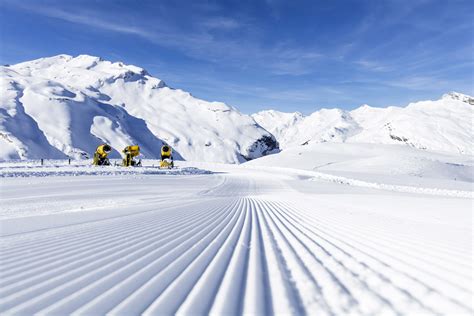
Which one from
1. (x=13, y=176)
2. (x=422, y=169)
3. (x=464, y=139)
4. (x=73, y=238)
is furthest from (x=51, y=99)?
(x=464, y=139)

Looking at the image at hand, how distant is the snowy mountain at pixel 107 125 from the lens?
10400 centimetres

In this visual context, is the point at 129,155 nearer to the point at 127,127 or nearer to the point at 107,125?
the point at 107,125

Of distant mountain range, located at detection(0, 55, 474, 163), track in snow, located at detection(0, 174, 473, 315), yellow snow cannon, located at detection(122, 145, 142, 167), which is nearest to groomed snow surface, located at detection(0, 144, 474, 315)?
track in snow, located at detection(0, 174, 473, 315)

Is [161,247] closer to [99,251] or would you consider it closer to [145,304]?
[99,251]

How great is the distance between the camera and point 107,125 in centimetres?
13225

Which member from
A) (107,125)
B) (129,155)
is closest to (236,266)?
(129,155)

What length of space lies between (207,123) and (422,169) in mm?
141759

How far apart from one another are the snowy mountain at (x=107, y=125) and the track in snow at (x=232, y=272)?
92.5 metres

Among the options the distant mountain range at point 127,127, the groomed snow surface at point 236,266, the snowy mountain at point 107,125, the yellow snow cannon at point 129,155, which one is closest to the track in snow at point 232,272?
the groomed snow surface at point 236,266

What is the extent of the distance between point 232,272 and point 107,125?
13738 cm

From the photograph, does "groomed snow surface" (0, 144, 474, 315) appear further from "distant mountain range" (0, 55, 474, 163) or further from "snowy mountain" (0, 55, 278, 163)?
"distant mountain range" (0, 55, 474, 163)

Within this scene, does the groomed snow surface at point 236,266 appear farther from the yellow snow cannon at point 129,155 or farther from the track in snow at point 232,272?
Answer: the yellow snow cannon at point 129,155

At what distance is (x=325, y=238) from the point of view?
21.6 feet

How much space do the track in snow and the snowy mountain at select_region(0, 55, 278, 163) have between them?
9254 cm
